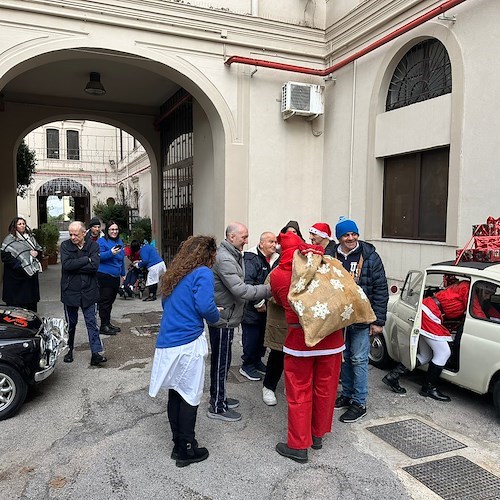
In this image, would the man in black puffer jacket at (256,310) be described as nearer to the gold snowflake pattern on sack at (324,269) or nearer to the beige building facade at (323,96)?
the gold snowflake pattern on sack at (324,269)

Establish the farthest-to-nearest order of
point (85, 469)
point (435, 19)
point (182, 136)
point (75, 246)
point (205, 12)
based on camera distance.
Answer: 1. point (182, 136)
2. point (205, 12)
3. point (435, 19)
4. point (75, 246)
5. point (85, 469)

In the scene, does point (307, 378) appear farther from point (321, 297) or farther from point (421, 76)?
point (421, 76)

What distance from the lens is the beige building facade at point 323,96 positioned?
6305 mm

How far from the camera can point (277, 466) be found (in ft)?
10.5

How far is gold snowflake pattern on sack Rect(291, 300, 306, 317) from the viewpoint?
9.96 feet

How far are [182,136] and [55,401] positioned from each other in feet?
29.8

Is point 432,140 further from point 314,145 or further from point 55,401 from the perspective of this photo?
point 55,401

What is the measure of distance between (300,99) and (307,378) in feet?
22.2

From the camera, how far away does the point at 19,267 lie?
19.0ft

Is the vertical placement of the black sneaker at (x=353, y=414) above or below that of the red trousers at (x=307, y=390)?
below

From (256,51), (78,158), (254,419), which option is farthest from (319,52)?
(78,158)

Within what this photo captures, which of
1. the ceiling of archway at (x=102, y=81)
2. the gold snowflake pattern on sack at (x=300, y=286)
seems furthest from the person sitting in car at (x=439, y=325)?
the ceiling of archway at (x=102, y=81)

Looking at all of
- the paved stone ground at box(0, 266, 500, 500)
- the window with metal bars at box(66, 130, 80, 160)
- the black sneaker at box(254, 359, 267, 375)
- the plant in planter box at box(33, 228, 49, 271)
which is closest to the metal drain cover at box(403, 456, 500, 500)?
the paved stone ground at box(0, 266, 500, 500)

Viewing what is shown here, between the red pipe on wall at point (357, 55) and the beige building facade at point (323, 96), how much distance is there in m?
0.06
